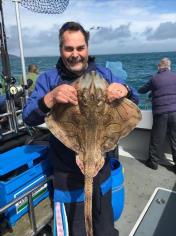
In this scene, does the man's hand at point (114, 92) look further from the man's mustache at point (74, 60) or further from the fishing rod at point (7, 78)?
the fishing rod at point (7, 78)

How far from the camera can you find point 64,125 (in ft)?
7.68

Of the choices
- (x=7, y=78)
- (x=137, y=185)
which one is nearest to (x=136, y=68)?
(x=137, y=185)

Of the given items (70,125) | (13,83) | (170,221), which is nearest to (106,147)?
(70,125)

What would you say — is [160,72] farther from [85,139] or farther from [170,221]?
[85,139]

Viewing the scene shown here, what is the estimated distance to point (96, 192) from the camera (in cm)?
278

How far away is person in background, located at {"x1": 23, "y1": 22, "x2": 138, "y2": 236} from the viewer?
2.53 m

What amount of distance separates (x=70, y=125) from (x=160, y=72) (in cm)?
406

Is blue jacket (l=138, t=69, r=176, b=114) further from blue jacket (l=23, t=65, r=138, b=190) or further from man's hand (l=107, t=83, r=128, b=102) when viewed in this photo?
man's hand (l=107, t=83, r=128, b=102)

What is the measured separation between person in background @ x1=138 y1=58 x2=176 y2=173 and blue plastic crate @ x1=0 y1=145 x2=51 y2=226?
9.81 feet

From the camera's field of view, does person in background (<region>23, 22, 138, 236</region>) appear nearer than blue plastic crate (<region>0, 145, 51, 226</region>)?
Yes

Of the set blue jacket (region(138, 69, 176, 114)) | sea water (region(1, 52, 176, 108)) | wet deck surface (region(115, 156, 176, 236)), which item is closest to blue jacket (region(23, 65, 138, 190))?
sea water (region(1, 52, 176, 108))

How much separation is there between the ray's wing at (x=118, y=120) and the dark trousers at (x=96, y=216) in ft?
1.99

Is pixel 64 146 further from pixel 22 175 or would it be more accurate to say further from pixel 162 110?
pixel 162 110

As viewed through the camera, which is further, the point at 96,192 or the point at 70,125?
the point at 96,192
